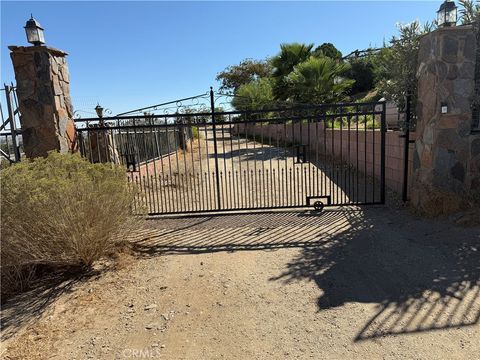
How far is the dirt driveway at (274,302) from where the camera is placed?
283cm

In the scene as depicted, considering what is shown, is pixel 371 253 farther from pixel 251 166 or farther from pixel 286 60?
pixel 286 60

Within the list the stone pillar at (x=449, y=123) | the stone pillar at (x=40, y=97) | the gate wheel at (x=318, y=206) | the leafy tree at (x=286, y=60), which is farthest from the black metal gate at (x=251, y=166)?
the leafy tree at (x=286, y=60)

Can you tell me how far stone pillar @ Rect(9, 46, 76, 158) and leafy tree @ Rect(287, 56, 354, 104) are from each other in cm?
1139

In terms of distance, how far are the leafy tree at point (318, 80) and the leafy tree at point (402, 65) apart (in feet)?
27.8

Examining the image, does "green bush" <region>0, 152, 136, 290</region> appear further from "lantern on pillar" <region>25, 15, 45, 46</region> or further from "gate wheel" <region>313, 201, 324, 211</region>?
"gate wheel" <region>313, 201, 324, 211</region>

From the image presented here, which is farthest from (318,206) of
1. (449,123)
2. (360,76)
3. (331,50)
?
(331,50)

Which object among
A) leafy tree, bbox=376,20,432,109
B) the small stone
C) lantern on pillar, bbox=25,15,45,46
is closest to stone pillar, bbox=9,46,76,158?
lantern on pillar, bbox=25,15,45,46

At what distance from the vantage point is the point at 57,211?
3.95 meters

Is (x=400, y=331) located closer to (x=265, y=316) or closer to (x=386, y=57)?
(x=265, y=316)

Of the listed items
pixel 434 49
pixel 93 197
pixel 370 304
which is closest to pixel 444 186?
pixel 434 49

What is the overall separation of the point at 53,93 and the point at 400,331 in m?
5.70

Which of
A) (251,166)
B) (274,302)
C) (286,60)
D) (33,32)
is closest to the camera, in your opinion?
(274,302)

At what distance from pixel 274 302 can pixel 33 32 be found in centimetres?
518

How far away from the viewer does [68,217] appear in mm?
4012
